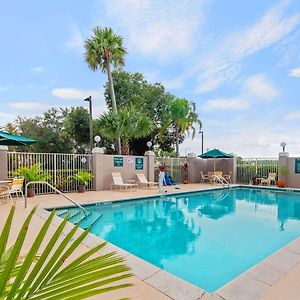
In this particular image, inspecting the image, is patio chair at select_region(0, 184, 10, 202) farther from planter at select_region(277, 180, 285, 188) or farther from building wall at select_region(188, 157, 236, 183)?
planter at select_region(277, 180, 285, 188)

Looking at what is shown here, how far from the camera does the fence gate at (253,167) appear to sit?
17.0 metres

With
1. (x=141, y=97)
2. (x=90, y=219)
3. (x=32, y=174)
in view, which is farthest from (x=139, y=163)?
(x=141, y=97)

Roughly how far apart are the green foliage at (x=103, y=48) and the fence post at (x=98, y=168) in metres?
7.46

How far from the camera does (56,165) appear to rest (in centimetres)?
1230

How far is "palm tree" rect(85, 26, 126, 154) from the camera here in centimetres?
1739

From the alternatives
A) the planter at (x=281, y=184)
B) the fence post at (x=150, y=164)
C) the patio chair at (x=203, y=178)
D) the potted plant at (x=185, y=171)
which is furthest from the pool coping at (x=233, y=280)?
the patio chair at (x=203, y=178)

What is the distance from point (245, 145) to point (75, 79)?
43.5ft

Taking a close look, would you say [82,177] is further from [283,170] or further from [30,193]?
[283,170]

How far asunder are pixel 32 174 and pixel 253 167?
548 inches

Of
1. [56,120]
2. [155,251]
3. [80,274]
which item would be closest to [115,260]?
[80,274]

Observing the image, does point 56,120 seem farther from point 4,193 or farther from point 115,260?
point 115,260

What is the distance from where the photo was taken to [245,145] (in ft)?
66.0

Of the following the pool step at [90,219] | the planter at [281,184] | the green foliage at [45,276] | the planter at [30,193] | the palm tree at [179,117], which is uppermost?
the palm tree at [179,117]

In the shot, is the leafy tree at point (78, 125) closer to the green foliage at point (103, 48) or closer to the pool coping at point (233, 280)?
the green foliage at point (103, 48)
